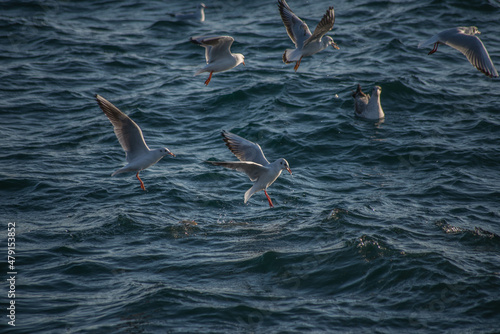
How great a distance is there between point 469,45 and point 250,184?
16.1ft

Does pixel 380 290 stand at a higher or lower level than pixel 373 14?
lower

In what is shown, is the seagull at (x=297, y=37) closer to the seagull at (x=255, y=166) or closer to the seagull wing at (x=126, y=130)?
the seagull at (x=255, y=166)

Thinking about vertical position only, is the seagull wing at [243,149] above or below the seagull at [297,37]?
below

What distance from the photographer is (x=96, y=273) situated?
7461 millimetres

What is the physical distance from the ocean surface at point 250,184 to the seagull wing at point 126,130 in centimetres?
111

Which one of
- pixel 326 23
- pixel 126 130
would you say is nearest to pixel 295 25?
pixel 326 23

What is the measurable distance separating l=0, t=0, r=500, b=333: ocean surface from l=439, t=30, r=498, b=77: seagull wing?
1835mm

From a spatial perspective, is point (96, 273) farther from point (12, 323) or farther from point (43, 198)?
point (43, 198)

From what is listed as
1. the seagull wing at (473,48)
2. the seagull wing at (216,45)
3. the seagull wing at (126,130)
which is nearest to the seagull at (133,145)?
the seagull wing at (126,130)

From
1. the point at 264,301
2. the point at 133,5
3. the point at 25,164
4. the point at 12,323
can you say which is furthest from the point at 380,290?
the point at 133,5

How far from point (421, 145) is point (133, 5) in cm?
1469

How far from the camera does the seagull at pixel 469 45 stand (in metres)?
9.82

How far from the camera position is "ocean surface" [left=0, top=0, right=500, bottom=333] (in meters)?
6.70

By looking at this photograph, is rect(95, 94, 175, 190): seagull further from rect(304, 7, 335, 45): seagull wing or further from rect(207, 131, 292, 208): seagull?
rect(304, 7, 335, 45): seagull wing
